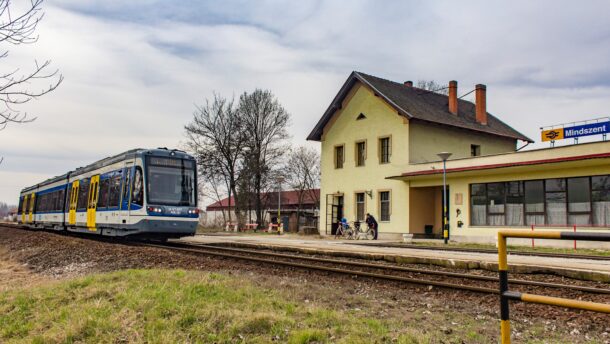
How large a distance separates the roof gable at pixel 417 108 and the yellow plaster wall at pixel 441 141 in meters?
0.53

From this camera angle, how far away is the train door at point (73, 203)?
2361 centimetres

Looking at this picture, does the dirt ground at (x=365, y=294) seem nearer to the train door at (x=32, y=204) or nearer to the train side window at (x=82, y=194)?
the train side window at (x=82, y=194)

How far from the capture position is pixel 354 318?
598cm

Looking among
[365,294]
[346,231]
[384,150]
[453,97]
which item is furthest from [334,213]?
[365,294]

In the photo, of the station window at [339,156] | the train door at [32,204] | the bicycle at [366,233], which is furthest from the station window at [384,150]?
the train door at [32,204]

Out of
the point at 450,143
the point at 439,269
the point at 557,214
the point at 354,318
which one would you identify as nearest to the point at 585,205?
the point at 557,214

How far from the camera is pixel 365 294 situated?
8414mm

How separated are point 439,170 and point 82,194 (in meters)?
17.2

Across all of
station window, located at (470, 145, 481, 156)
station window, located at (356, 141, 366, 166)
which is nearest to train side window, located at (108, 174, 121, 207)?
station window, located at (356, 141, 366, 166)

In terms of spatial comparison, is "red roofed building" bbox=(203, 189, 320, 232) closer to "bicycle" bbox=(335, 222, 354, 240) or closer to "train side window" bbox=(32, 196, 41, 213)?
"bicycle" bbox=(335, 222, 354, 240)

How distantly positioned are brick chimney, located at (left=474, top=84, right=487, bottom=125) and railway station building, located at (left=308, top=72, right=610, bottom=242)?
0.07 meters

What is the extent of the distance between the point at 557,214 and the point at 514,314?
58.7 feet

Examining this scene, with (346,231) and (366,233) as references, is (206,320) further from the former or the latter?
(346,231)

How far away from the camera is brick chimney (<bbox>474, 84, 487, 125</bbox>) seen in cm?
3456
